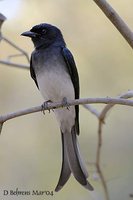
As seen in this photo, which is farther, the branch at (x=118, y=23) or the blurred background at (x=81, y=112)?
the blurred background at (x=81, y=112)

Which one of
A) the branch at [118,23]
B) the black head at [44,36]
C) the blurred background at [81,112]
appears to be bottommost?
the blurred background at [81,112]

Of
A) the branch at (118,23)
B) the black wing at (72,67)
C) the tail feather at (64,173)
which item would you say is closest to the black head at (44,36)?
the black wing at (72,67)

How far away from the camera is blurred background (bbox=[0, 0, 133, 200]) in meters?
5.18

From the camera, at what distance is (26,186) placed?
5.08 metres

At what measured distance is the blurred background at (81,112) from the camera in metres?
5.18

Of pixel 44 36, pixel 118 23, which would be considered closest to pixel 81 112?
pixel 44 36

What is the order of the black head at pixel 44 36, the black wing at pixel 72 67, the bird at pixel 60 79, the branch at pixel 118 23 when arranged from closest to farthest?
the branch at pixel 118 23
the bird at pixel 60 79
the black wing at pixel 72 67
the black head at pixel 44 36

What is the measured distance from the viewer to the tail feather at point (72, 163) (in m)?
3.60

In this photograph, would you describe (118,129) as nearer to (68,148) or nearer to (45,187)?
(45,187)

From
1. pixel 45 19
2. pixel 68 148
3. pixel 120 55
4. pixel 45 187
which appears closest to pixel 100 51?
pixel 120 55

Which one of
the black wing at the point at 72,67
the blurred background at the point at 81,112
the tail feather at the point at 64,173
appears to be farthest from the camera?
the blurred background at the point at 81,112

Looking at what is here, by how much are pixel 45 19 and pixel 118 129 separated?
170cm

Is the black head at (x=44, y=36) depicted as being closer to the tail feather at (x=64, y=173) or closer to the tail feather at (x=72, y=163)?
the tail feather at (x=72, y=163)

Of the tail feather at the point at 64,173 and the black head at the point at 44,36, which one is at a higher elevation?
the black head at the point at 44,36
